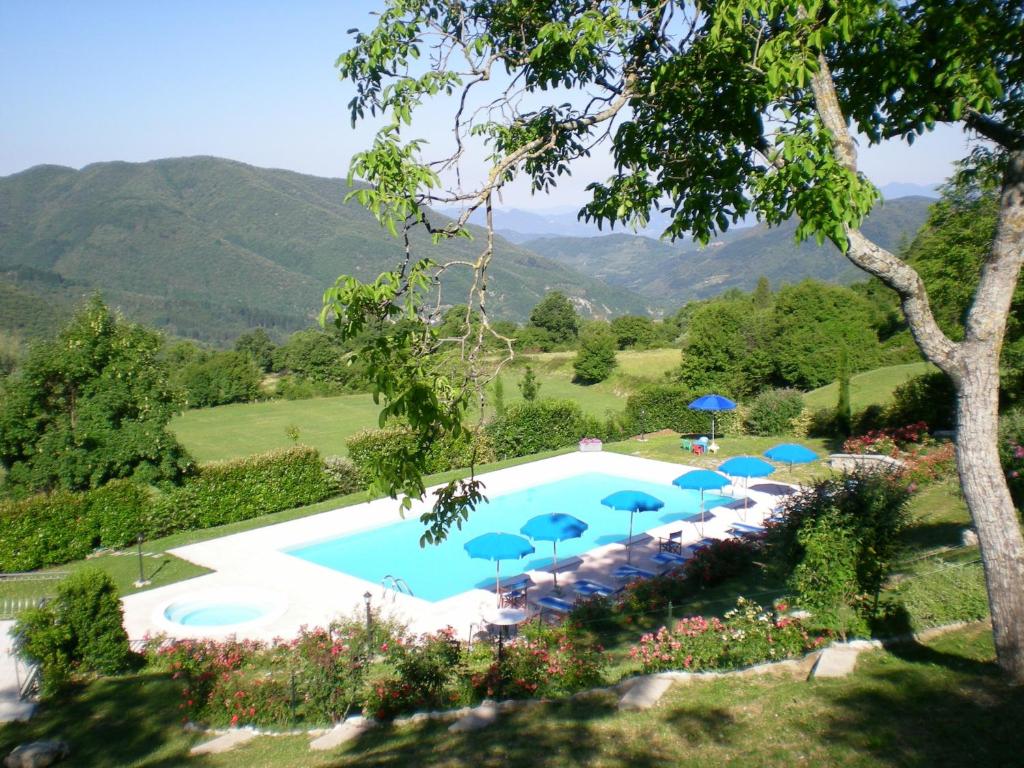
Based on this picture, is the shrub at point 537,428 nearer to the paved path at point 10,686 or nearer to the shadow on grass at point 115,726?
the paved path at point 10,686

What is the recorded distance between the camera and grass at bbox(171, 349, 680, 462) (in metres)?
31.9

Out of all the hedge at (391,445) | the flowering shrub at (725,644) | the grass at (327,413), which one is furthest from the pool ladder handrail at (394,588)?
the grass at (327,413)

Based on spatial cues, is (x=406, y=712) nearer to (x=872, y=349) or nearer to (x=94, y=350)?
(x=94, y=350)

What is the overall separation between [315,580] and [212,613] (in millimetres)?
1955

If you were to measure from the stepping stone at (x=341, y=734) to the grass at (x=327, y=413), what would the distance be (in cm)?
2164

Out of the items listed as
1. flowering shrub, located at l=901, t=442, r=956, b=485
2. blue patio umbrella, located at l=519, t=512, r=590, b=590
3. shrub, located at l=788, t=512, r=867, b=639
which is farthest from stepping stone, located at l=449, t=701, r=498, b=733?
flowering shrub, located at l=901, t=442, r=956, b=485

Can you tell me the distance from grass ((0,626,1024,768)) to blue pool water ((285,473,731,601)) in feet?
22.6

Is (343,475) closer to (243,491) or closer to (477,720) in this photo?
(243,491)

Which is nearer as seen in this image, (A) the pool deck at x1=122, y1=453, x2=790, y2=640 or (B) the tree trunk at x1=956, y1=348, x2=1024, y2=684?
(B) the tree trunk at x1=956, y1=348, x2=1024, y2=684

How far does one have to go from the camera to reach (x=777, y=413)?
24875 mm

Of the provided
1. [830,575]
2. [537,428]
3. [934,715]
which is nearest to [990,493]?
[934,715]

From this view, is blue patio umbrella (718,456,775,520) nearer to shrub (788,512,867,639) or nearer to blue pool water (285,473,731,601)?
blue pool water (285,473,731,601)

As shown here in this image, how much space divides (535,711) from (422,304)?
3832 mm

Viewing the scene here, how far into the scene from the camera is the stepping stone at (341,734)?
20.2 feet
